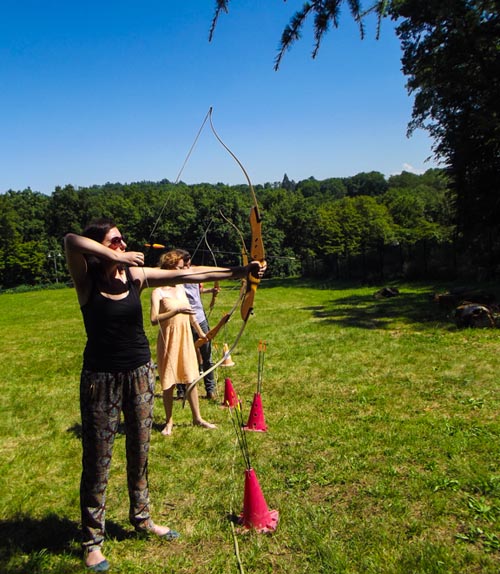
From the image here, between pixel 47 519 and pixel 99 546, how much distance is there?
0.72 m

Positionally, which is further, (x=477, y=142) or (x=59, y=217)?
(x=59, y=217)

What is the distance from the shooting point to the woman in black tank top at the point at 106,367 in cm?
253

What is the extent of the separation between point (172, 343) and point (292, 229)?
171 ft

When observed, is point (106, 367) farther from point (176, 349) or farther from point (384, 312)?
point (384, 312)

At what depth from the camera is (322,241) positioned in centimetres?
4678

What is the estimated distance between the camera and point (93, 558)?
2.60m

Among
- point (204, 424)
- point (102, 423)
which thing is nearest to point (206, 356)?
point (204, 424)

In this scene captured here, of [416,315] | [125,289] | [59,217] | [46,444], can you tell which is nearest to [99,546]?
[125,289]

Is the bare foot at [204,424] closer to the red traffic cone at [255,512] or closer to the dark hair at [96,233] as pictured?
the red traffic cone at [255,512]

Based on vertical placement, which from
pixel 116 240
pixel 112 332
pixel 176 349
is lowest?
pixel 176 349

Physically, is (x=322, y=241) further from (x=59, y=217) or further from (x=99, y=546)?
(x=99, y=546)

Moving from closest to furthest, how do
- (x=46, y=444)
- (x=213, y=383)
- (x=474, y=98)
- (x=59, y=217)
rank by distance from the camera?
(x=46, y=444)
(x=213, y=383)
(x=474, y=98)
(x=59, y=217)

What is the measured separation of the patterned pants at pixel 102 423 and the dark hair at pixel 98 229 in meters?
0.75

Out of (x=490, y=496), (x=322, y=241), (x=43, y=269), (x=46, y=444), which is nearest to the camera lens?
(x=490, y=496)
